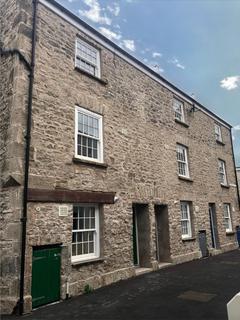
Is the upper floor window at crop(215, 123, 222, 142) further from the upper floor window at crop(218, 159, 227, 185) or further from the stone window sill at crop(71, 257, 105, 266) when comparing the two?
the stone window sill at crop(71, 257, 105, 266)

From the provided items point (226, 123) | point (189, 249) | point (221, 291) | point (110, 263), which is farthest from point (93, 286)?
point (226, 123)

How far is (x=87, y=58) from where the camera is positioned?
1062 cm

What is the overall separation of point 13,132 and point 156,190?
6768 mm

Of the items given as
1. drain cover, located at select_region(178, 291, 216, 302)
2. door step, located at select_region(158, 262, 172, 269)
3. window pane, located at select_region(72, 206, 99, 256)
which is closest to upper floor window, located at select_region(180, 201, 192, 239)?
door step, located at select_region(158, 262, 172, 269)

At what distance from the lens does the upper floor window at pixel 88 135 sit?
9492mm

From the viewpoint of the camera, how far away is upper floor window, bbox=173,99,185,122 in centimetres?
1539

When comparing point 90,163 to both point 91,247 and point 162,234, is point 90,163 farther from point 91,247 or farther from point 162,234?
point 162,234

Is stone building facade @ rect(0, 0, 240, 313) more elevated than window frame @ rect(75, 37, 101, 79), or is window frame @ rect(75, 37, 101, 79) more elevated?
window frame @ rect(75, 37, 101, 79)

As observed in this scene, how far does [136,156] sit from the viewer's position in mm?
11672

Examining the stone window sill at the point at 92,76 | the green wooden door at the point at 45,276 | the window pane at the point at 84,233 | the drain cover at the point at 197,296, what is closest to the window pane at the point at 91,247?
the window pane at the point at 84,233

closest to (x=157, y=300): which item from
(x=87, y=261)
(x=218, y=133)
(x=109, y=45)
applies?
(x=87, y=261)

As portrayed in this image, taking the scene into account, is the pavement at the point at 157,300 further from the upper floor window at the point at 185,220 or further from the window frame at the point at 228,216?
the window frame at the point at 228,216

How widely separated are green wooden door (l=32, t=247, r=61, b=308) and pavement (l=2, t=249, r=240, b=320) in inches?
10.5

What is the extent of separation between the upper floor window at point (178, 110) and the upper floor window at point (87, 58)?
576 centimetres
